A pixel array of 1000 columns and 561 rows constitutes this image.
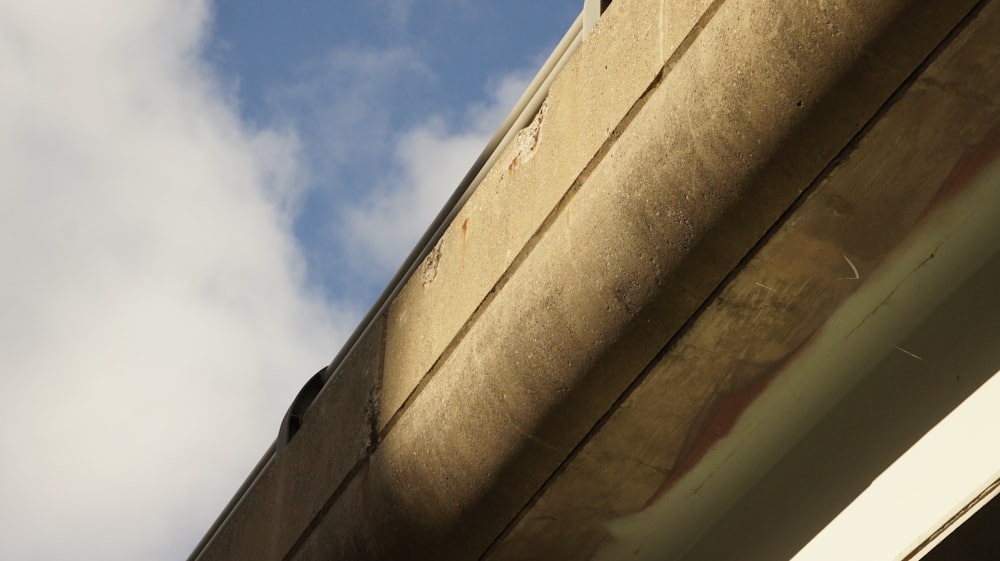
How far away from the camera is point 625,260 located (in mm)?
2723

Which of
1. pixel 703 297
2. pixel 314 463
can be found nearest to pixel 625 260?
pixel 703 297

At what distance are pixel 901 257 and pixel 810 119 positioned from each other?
0.41 metres

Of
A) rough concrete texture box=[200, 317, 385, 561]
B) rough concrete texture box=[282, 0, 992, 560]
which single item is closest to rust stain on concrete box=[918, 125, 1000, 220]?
rough concrete texture box=[282, 0, 992, 560]

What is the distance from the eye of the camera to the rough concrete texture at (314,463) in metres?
3.52

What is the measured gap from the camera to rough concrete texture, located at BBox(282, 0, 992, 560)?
7.98 feet

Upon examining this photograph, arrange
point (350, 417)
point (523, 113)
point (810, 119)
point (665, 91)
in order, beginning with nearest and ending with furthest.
Result: point (810, 119) < point (665, 91) < point (523, 113) < point (350, 417)

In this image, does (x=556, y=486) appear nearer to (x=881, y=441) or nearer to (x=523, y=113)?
(x=881, y=441)

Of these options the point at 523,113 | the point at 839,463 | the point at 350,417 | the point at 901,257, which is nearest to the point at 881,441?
the point at 839,463

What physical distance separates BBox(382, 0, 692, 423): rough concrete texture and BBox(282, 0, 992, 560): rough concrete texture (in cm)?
2

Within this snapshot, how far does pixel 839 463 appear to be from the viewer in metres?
2.86

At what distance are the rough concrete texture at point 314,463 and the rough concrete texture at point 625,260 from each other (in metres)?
0.14

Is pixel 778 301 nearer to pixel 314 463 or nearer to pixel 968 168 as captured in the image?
pixel 968 168

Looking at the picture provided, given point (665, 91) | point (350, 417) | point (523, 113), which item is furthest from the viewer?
point (350, 417)

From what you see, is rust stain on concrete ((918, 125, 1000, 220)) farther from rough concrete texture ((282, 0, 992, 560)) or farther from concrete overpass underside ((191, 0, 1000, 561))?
rough concrete texture ((282, 0, 992, 560))
